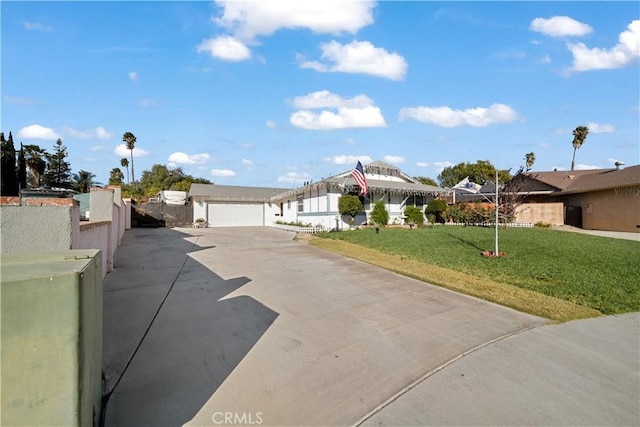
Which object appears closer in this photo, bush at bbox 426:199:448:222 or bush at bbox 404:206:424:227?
bush at bbox 404:206:424:227

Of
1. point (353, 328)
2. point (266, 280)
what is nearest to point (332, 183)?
point (266, 280)

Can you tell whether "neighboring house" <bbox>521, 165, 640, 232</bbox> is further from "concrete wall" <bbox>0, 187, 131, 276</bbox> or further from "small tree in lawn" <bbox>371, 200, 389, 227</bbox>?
"concrete wall" <bbox>0, 187, 131, 276</bbox>

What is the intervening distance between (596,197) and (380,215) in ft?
53.6

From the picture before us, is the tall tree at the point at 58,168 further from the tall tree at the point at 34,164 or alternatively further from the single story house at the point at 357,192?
the single story house at the point at 357,192

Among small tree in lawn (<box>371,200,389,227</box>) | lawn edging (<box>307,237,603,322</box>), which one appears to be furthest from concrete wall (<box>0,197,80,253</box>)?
small tree in lawn (<box>371,200,389,227</box>)

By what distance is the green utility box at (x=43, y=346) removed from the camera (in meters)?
1.66

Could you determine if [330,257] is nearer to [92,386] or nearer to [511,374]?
[511,374]

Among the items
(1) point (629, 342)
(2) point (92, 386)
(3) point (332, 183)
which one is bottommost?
(1) point (629, 342)

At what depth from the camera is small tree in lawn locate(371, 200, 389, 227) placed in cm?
1964

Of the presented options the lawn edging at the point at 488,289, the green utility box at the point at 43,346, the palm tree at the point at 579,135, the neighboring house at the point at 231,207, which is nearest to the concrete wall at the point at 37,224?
the green utility box at the point at 43,346

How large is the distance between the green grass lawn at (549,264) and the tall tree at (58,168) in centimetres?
4363

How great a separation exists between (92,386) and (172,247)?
37.3 feet

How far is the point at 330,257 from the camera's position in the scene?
10.6 m

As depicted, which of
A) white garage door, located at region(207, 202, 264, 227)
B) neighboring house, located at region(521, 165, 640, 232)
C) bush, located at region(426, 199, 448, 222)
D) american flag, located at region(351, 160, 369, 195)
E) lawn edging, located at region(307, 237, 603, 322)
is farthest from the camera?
white garage door, located at region(207, 202, 264, 227)
